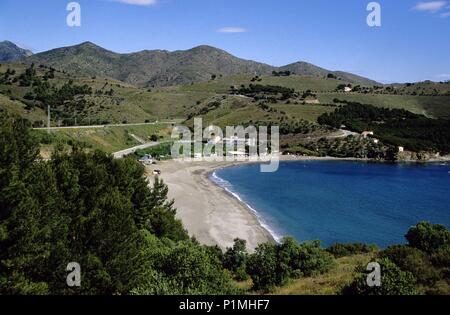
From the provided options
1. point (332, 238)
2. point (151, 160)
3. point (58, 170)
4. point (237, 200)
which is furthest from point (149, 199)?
point (151, 160)

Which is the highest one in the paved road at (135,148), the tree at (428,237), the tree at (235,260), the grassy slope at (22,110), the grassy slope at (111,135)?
the grassy slope at (22,110)

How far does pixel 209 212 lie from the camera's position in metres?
65.6

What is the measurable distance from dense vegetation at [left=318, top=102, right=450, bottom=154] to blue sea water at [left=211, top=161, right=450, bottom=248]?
1851cm

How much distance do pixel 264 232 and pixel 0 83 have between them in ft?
409

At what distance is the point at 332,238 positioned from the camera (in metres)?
56.3

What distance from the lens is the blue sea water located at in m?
60.8

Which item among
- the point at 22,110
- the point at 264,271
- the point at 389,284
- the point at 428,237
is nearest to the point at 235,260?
the point at 264,271

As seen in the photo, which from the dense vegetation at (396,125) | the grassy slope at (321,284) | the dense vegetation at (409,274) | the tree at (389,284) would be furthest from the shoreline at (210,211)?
the dense vegetation at (396,125)

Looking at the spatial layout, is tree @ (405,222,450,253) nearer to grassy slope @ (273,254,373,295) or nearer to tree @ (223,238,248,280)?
grassy slope @ (273,254,373,295)

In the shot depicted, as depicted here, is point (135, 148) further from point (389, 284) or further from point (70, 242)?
point (389, 284)

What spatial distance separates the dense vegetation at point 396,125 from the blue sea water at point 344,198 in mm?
18509

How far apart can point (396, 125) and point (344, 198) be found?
9676 centimetres

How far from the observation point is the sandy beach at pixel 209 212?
175 feet

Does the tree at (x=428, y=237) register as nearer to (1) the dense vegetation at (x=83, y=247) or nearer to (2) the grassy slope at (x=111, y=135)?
(1) the dense vegetation at (x=83, y=247)
